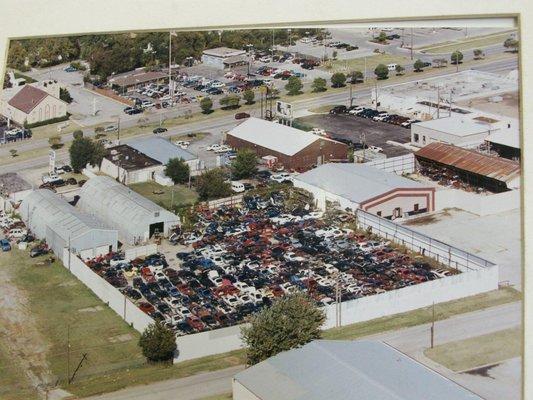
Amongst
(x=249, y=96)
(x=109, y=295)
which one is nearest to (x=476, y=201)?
(x=249, y=96)

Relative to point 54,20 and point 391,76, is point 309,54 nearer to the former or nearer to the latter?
point 391,76

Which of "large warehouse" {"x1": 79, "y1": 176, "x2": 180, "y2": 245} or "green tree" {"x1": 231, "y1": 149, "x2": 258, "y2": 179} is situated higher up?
"green tree" {"x1": 231, "y1": 149, "x2": 258, "y2": 179}

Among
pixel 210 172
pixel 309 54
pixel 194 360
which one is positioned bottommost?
pixel 194 360

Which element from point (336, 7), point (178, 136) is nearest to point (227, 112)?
point (178, 136)

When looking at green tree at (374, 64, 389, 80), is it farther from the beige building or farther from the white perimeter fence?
the beige building

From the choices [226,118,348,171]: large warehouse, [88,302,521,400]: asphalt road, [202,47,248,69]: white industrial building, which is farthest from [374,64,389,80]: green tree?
[88,302,521,400]: asphalt road

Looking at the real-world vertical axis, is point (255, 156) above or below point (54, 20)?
below
